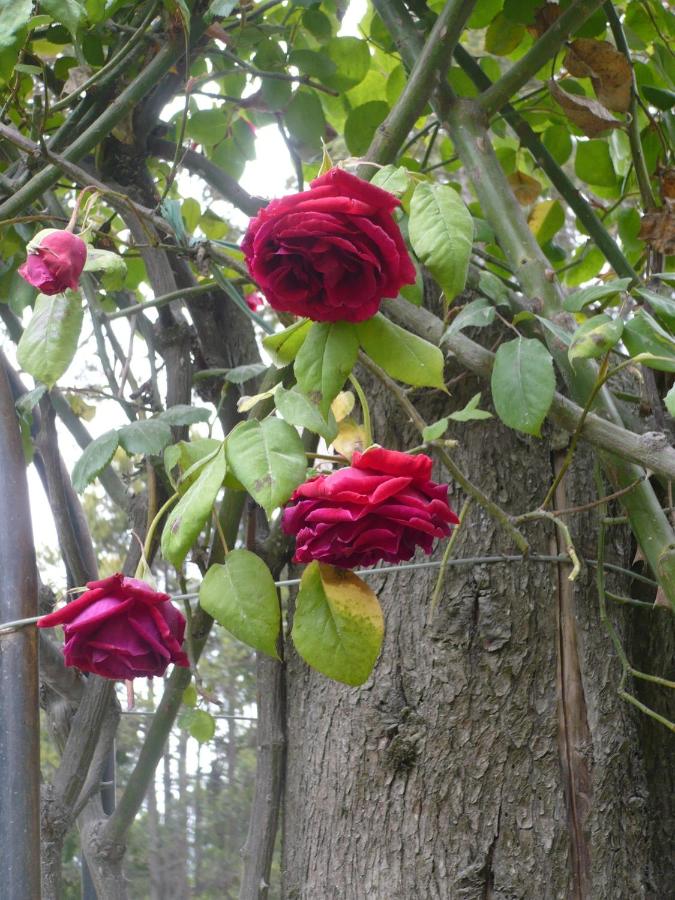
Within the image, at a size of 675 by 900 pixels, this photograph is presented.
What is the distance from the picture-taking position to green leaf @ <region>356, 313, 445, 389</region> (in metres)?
0.55

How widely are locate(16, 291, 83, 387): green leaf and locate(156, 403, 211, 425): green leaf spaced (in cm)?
30

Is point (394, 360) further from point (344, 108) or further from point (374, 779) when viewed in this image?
point (344, 108)

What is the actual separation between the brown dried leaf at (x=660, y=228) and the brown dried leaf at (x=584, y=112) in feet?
0.33

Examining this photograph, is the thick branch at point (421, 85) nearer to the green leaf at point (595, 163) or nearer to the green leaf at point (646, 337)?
the green leaf at point (646, 337)

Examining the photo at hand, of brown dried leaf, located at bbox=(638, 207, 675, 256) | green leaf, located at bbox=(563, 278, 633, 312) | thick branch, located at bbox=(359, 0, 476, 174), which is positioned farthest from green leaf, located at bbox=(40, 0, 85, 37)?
brown dried leaf, located at bbox=(638, 207, 675, 256)

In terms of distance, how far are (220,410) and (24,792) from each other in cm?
48

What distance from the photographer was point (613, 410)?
2.49 feet

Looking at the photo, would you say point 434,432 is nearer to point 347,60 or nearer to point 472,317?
point 472,317

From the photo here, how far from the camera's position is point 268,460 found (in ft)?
1.69

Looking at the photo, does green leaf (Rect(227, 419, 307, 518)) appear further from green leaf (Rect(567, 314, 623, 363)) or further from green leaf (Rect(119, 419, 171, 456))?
green leaf (Rect(119, 419, 171, 456))

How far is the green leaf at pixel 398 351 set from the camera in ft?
1.80

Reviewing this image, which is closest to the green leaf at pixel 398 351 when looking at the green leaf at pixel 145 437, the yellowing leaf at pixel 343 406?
the yellowing leaf at pixel 343 406

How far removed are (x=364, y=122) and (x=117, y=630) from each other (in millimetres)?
777

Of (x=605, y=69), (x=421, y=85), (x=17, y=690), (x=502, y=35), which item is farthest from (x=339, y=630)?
(x=502, y=35)
